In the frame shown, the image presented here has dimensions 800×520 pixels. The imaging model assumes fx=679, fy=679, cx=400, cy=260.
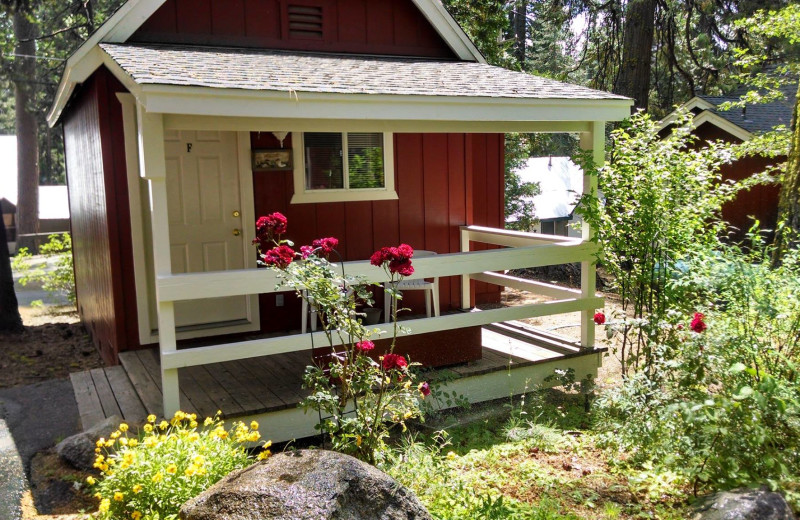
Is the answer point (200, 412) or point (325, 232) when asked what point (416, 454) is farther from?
point (325, 232)

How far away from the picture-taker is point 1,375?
7.74 metres

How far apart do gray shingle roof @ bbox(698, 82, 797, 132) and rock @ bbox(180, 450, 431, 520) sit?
48.1ft

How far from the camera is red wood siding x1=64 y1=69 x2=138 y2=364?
6.73m

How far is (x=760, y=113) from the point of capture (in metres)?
16.2

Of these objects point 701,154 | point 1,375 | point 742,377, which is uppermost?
point 701,154

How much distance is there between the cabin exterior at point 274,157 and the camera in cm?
525

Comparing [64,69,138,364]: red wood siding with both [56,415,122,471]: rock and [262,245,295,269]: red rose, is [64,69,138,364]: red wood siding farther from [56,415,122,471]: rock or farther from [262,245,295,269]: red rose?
[262,245,295,269]: red rose

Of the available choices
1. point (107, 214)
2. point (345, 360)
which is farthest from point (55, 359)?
point (345, 360)

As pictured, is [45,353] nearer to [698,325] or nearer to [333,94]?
[333,94]

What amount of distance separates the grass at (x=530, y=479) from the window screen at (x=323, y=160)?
3.33 metres

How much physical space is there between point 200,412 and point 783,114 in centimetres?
1581

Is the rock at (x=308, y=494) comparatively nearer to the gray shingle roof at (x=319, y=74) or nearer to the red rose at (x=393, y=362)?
the red rose at (x=393, y=362)

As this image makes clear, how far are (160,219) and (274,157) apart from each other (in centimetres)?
250

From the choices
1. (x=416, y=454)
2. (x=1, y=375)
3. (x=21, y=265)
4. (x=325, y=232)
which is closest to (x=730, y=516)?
(x=416, y=454)
